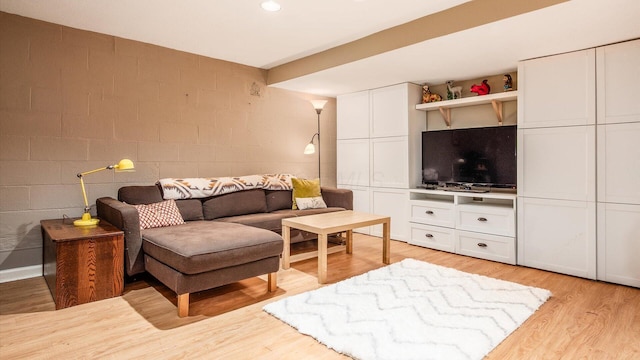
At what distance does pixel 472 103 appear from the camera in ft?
13.9

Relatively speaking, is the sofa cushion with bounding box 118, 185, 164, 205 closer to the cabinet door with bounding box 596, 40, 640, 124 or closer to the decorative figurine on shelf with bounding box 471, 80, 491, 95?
the decorative figurine on shelf with bounding box 471, 80, 491, 95

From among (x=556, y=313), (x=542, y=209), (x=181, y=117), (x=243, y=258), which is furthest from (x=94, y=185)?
(x=542, y=209)

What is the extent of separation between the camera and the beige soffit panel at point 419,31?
2.60 metres

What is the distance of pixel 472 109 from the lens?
4.49 metres

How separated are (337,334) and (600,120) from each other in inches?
113

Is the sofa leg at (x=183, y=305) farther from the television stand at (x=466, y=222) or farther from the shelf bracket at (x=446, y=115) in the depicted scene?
the shelf bracket at (x=446, y=115)

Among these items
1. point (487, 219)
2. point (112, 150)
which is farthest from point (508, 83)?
point (112, 150)

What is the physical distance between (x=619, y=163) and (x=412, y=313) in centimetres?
223

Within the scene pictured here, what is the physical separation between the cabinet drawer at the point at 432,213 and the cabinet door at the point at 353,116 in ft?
4.14

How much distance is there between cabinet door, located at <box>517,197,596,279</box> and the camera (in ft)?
10.5

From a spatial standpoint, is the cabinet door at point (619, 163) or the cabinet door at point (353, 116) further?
the cabinet door at point (353, 116)

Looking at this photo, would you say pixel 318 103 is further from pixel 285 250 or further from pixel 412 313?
pixel 412 313

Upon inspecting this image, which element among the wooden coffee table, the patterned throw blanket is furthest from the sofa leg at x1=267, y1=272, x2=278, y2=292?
the patterned throw blanket

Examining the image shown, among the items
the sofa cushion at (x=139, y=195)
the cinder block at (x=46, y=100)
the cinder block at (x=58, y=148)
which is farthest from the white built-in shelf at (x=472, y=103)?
the cinder block at (x=46, y=100)
